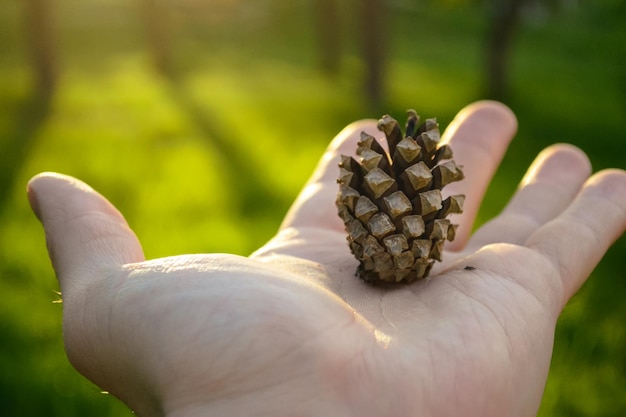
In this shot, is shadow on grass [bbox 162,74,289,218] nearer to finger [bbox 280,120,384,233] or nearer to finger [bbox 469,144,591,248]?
finger [bbox 280,120,384,233]

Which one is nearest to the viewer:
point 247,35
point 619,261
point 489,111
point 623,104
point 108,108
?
point 489,111

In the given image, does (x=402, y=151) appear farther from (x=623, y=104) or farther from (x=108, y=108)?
(x=623, y=104)

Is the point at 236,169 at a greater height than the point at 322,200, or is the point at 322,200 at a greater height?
the point at 322,200

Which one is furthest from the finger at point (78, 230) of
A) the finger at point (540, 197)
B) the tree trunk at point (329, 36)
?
the tree trunk at point (329, 36)

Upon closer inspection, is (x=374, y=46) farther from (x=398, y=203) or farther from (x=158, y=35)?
(x=398, y=203)

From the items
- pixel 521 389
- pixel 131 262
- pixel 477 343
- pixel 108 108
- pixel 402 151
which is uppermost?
pixel 402 151

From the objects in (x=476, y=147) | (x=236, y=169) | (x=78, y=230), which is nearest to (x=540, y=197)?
(x=476, y=147)

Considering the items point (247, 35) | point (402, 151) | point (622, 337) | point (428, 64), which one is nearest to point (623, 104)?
point (428, 64)
